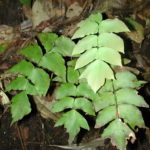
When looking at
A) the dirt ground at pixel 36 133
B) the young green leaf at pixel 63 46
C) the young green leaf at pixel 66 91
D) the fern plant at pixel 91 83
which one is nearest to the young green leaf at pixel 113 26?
the fern plant at pixel 91 83

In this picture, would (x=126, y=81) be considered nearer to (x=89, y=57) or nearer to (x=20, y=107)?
(x=89, y=57)

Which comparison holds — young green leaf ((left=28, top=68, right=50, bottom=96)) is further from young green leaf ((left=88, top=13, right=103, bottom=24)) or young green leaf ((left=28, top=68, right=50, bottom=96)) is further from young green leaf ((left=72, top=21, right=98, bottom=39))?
young green leaf ((left=88, top=13, right=103, bottom=24))

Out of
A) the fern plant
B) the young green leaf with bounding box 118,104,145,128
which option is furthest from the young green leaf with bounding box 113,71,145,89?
the young green leaf with bounding box 118,104,145,128

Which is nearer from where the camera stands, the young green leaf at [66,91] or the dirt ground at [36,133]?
the young green leaf at [66,91]

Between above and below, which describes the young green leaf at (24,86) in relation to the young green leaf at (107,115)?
above

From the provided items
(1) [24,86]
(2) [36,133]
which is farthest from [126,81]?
(2) [36,133]

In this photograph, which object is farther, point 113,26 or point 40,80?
point 40,80

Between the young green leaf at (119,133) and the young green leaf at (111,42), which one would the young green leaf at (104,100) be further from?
the young green leaf at (111,42)
